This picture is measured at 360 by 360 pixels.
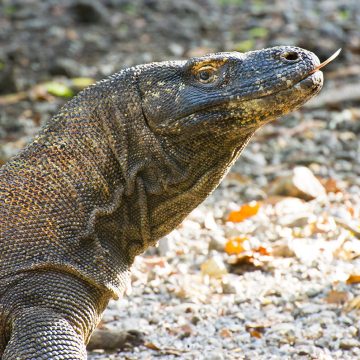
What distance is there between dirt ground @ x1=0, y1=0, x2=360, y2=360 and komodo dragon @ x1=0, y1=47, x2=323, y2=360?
1.31 metres

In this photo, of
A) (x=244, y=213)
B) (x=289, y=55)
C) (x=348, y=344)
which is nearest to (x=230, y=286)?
(x=348, y=344)

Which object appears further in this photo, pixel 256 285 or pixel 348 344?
pixel 256 285

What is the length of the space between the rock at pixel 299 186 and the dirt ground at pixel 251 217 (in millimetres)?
16

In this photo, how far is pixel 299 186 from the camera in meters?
9.98

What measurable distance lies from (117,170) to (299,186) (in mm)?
4653

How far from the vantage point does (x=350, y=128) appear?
41.7 feet

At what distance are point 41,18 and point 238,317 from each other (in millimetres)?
15380

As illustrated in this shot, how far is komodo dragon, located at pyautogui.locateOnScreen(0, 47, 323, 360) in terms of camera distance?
5.40 metres

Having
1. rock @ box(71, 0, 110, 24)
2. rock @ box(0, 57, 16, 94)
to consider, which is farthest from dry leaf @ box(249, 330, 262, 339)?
rock @ box(71, 0, 110, 24)

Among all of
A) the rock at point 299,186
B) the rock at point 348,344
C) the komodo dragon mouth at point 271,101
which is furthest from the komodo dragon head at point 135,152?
the rock at point 299,186

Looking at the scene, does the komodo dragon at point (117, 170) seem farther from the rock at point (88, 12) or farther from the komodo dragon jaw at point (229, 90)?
the rock at point (88, 12)

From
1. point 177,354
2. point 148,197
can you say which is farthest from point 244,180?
point 148,197

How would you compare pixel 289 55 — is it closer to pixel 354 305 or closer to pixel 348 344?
pixel 348 344

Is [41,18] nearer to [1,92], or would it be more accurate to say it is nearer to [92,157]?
[1,92]
